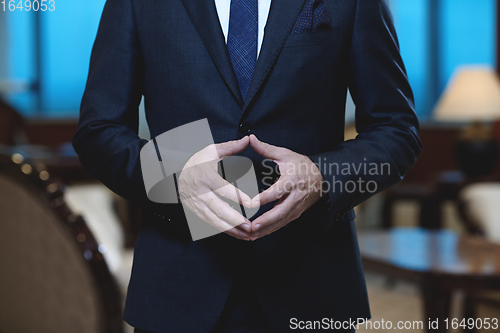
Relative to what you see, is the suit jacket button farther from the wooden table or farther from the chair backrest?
the wooden table

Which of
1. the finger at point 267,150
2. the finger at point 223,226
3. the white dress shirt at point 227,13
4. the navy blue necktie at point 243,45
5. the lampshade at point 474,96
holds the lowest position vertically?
the lampshade at point 474,96

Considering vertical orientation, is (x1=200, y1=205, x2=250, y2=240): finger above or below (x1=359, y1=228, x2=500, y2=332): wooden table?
above

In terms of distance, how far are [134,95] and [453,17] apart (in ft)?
18.5

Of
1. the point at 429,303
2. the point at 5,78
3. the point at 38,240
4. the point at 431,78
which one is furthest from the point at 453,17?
the point at 38,240

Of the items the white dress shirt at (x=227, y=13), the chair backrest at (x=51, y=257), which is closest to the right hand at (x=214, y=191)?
the white dress shirt at (x=227, y=13)

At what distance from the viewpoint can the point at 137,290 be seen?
0.90 meters

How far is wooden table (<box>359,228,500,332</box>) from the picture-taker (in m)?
2.05

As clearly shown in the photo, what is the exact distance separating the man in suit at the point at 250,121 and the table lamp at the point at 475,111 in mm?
3481

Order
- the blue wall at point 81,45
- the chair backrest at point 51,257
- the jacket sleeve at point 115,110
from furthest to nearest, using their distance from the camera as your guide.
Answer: the blue wall at point 81,45, the chair backrest at point 51,257, the jacket sleeve at point 115,110

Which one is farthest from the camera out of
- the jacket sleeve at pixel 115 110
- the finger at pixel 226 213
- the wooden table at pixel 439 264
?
the wooden table at pixel 439 264

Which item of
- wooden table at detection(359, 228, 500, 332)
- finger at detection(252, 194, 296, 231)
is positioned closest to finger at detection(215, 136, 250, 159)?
finger at detection(252, 194, 296, 231)
